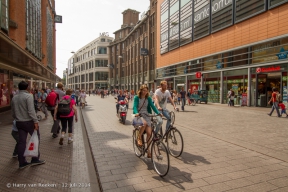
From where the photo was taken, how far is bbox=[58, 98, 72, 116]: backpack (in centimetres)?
593

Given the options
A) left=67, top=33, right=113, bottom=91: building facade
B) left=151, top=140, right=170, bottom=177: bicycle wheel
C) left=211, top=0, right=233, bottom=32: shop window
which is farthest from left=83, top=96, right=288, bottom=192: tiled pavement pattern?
left=67, top=33, right=113, bottom=91: building facade

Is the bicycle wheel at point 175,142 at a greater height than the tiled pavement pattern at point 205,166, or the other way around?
the bicycle wheel at point 175,142

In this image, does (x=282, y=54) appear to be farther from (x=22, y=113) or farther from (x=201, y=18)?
(x=22, y=113)

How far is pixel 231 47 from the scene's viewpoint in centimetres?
1988

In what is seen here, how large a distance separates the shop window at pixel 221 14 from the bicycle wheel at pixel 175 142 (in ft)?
58.9

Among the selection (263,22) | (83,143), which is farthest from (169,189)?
(263,22)

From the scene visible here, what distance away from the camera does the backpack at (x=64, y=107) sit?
593cm

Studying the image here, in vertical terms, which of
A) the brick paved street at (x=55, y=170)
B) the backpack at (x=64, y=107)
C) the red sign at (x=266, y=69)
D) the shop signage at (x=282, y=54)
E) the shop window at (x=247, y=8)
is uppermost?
the shop window at (x=247, y=8)

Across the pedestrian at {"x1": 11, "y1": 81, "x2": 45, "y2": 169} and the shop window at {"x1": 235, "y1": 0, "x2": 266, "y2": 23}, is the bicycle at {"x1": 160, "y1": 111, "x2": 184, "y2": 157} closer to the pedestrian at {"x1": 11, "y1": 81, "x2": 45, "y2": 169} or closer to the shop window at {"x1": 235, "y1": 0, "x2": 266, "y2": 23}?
the pedestrian at {"x1": 11, "y1": 81, "x2": 45, "y2": 169}

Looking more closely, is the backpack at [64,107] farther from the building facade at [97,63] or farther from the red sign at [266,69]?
the building facade at [97,63]

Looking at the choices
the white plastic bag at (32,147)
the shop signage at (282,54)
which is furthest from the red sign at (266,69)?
the white plastic bag at (32,147)

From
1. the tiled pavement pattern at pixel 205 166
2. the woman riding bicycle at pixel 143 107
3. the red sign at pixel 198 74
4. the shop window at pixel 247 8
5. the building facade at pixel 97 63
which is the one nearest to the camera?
the tiled pavement pattern at pixel 205 166

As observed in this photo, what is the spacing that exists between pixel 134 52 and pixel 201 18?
28327 mm

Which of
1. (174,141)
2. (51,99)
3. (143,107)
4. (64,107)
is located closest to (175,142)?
(174,141)
